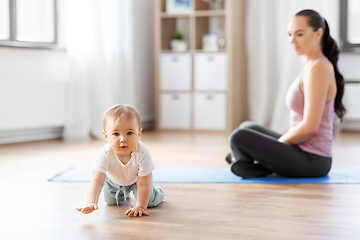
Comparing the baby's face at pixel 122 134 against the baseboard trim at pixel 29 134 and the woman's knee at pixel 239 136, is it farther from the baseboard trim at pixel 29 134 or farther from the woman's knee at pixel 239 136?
the baseboard trim at pixel 29 134

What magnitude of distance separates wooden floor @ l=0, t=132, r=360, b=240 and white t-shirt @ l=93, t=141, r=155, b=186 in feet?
0.46

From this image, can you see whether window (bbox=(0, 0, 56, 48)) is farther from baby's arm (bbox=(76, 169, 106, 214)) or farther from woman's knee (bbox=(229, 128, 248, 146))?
baby's arm (bbox=(76, 169, 106, 214))

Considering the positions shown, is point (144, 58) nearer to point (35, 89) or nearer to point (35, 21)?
point (35, 21)

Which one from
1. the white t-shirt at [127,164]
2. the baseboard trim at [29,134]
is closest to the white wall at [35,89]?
the baseboard trim at [29,134]

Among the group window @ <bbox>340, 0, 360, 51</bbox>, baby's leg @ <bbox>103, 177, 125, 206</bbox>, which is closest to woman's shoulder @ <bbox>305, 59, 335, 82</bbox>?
baby's leg @ <bbox>103, 177, 125, 206</bbox>

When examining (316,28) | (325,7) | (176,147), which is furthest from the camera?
(325,7)

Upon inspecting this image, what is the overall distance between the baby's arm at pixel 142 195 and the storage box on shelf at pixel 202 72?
3033mm

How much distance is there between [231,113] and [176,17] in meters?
1.17

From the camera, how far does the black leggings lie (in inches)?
87.0

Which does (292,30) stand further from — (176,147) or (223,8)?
(223,8)

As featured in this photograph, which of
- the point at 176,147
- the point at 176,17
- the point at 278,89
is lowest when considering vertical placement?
the point at 176,147

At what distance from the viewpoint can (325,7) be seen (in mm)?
4539

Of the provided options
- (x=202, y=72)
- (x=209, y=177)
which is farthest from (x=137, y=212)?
(x=202, y=72)

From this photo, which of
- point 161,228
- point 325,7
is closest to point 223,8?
point 325,7
